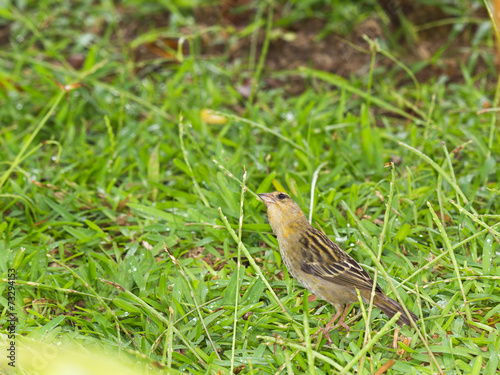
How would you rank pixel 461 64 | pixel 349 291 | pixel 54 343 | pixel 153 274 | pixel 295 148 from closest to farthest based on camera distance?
pixel 54 343
pixel 349 291
pixel 153 274
pixel 295 148
pixel 461 64

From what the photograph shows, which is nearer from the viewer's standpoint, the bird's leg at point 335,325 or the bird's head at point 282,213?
the bird's leg at point 335,325

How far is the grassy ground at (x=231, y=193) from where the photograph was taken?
3291 millimetres

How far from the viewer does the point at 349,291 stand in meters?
3.48

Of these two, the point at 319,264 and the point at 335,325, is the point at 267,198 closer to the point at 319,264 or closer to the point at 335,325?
the point at 319,264

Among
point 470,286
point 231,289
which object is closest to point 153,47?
point 231,289

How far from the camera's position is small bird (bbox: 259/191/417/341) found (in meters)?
3.46

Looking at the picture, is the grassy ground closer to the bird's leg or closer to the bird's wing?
the bird's leg

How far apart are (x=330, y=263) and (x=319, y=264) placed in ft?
0.25

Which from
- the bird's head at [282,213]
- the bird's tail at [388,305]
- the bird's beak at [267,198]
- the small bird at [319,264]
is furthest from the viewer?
the bird's beak at [267,198]

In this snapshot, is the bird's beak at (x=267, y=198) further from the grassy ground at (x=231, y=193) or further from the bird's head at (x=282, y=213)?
the grassy ground at (x=231, y=193)

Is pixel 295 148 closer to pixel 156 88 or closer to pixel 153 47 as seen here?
pixel 156 88

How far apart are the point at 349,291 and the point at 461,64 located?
12.8 feet

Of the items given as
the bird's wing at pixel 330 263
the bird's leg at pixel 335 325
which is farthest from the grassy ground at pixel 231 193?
the bird's wing at pixel 330 263

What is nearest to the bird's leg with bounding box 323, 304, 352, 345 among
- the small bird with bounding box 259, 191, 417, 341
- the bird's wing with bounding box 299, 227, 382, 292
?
the small bird with bounding box 259, 191, 417, 341
